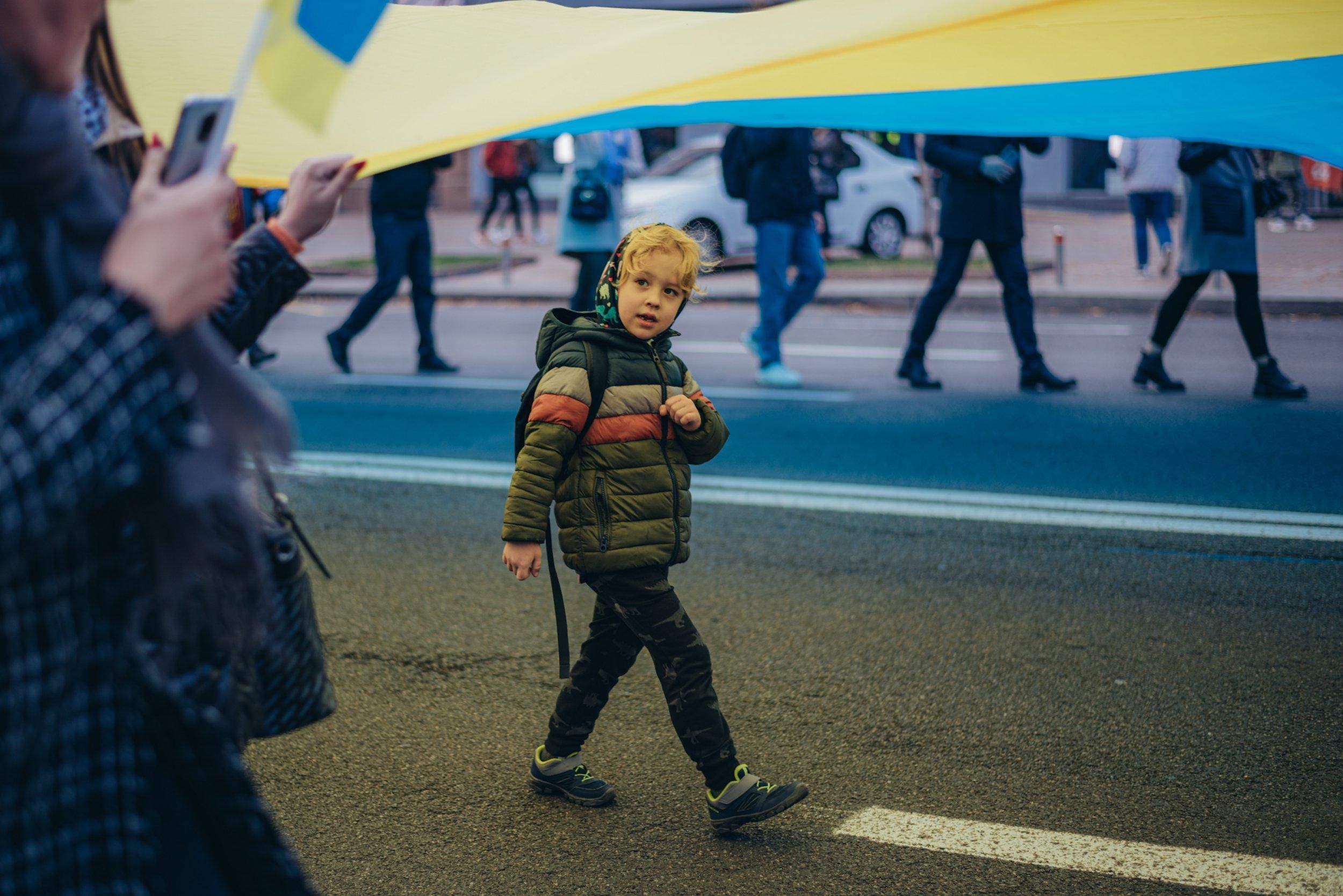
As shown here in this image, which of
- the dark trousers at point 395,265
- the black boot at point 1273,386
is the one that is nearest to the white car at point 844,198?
the dark trousers at point 395,265

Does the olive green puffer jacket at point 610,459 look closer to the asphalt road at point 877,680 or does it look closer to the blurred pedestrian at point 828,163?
the asphalt road at point 877,680

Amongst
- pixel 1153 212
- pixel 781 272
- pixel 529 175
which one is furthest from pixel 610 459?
pixel 529 175

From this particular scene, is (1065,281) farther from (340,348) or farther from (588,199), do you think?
(340,348)

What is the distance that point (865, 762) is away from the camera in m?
3.75

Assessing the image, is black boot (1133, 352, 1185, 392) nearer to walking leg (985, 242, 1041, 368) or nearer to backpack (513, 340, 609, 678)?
walking leg (985, 242, 1041, 368)

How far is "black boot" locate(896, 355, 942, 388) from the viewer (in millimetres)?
9609

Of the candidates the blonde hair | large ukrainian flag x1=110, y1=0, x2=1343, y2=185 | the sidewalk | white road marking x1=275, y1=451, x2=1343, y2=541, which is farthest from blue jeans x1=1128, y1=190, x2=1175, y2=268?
the blonde hair

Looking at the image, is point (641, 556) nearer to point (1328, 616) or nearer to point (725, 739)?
point (725, 739)

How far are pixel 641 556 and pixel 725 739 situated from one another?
505 millimetres

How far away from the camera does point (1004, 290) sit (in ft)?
30.9

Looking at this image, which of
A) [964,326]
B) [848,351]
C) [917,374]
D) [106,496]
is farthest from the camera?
[964,326]

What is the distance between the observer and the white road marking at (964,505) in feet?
19.6

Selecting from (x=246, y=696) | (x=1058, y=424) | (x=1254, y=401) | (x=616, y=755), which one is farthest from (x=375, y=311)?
(x=246, y=696)

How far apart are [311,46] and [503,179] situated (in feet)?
64.0
